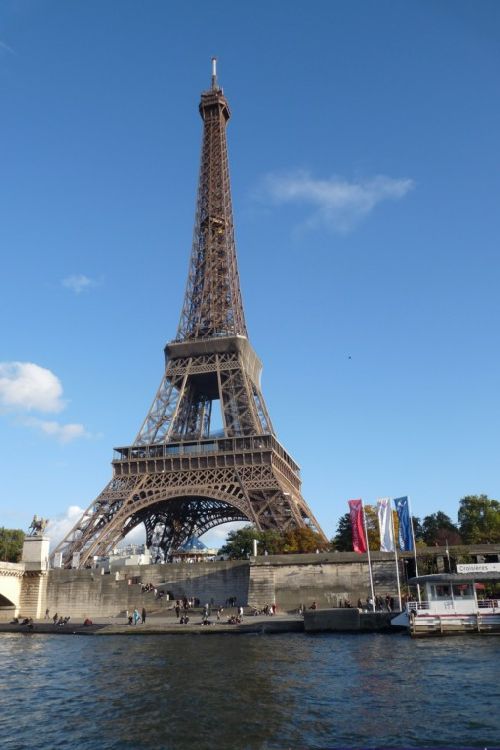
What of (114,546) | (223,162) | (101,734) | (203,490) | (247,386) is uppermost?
(223,162)

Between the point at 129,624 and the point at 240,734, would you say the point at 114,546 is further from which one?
the point at 240,734

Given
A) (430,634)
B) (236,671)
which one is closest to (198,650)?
(236,671)

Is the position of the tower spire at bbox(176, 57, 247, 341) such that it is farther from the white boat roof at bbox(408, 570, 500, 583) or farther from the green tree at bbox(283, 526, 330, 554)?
the white boat roof at bbox(408, 570, 500, 583)

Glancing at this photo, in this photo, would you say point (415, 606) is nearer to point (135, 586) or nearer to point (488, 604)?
point (488, 604)

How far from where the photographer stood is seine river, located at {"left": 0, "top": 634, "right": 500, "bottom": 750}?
16.2 m

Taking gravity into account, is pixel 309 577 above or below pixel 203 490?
below

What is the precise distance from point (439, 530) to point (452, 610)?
40208 millimetres

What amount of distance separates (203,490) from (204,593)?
43.5 ft

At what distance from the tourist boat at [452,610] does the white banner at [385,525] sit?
5099 mm

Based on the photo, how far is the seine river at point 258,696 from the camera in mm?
16234

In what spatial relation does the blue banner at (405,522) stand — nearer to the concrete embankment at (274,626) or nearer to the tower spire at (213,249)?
the concrete embankment at (274,626)

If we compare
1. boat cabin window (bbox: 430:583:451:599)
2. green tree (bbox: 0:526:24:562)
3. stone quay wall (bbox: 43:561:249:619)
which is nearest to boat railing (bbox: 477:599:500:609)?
boat cabin window (bbox: 430:583:451:599)

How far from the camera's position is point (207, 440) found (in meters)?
71.6

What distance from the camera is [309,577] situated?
50.6 meters
